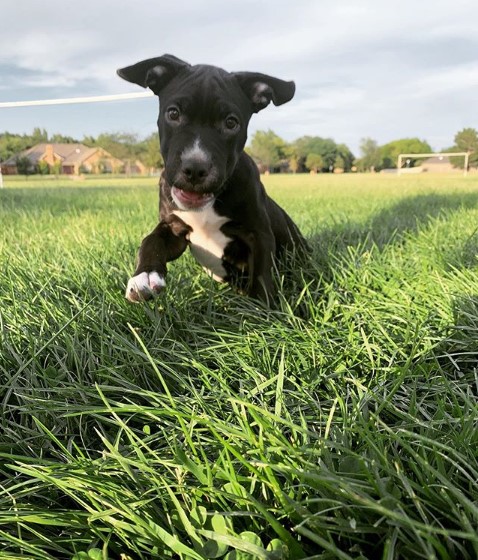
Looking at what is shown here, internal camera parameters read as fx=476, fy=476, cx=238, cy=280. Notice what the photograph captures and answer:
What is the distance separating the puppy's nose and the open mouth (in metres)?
0.15

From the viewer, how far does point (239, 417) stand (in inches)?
45.8

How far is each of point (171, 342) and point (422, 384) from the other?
0.94 m

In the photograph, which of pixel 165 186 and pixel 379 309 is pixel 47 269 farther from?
pixel 379 309

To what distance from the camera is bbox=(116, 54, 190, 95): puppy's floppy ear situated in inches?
98.7

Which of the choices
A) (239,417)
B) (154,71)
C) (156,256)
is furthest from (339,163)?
(239,417)

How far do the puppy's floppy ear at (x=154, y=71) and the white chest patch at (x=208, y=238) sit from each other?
713 mm

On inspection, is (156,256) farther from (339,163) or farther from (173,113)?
(339,163)

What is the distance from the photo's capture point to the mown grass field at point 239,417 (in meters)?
0.90

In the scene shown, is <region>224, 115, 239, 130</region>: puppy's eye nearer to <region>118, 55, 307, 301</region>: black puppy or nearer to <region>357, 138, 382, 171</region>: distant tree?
<region>118, 55, 307, 301</region>: black puppy

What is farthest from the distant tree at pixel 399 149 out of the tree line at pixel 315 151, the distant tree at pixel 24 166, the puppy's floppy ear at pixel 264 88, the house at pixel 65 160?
the puppy's floppy ear at pixel 264 88

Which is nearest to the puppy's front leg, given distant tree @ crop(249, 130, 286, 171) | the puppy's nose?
the puppy's nose

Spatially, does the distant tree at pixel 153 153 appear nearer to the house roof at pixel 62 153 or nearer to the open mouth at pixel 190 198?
the open mouth at pixel 190 198

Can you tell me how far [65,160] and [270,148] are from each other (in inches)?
1107

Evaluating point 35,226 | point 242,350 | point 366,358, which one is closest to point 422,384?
point 366,358
